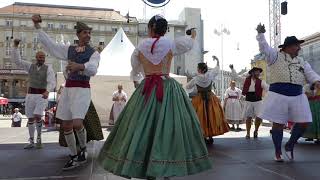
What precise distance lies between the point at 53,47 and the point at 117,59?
43.1 ft

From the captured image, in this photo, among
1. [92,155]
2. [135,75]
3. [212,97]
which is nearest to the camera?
[135,75]

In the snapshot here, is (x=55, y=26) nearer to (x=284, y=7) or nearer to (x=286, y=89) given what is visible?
(x=284, y=7)

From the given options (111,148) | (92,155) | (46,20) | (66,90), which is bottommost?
(92,155)

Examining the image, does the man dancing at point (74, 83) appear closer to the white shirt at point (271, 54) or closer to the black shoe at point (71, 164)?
the black shoe at point (71, 164)

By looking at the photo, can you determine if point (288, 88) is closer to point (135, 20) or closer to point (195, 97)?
point (195, 97)

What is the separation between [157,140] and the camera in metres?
4.09

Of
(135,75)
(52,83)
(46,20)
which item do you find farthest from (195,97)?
(46,20)

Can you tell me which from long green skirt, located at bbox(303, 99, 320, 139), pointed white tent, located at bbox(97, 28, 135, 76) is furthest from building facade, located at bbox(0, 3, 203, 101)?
long green skirt, located at bbox(303, 99, 320, 139)

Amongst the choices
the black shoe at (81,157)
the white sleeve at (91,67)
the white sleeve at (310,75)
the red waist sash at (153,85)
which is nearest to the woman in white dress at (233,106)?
the white sleeve at (310,75)

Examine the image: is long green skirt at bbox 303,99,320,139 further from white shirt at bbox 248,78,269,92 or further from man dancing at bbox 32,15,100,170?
man dancing at bbox 32,15,100,170

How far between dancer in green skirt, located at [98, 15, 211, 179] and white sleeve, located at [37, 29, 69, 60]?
1.58 m

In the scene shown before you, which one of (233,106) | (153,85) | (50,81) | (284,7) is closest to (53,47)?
(153,85)

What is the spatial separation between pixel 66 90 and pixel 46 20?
82.4 metres

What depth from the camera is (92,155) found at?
7.06 metres
